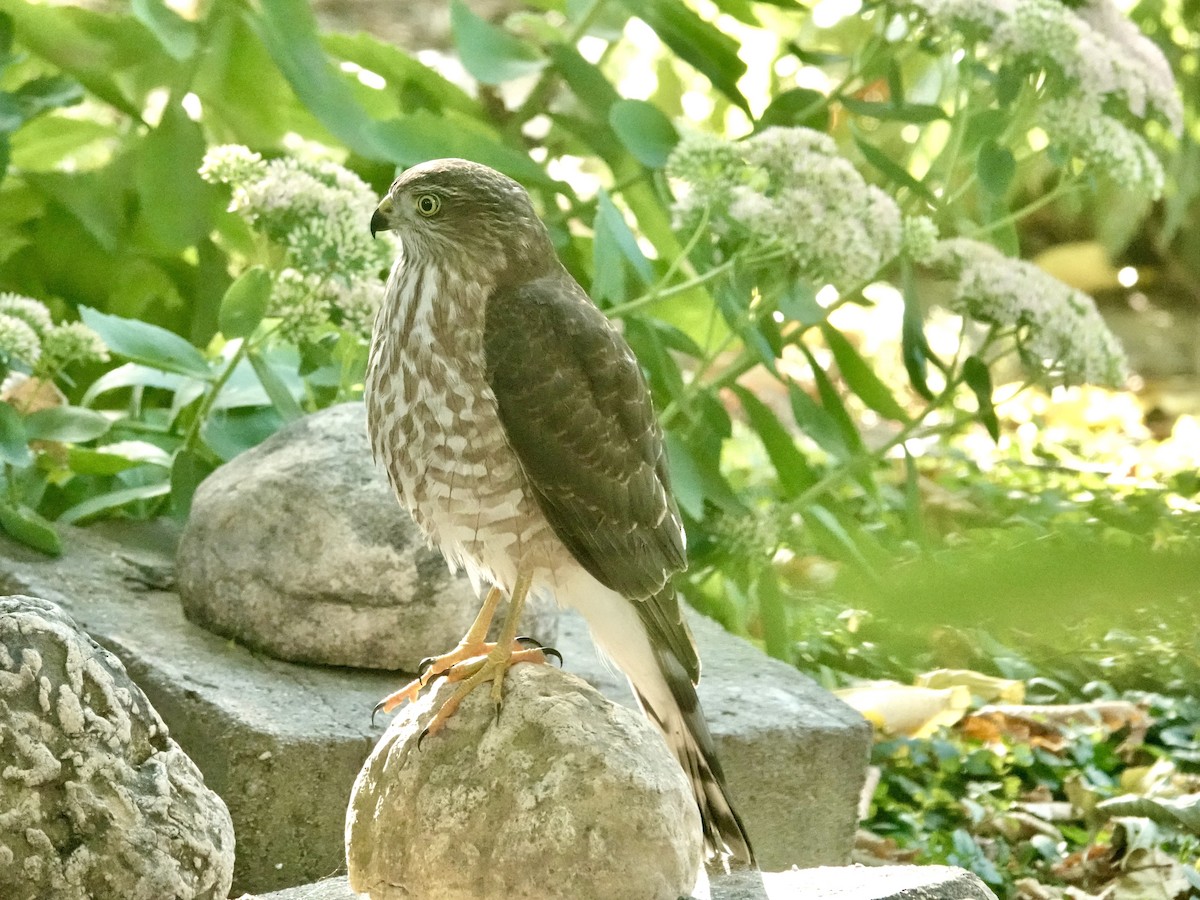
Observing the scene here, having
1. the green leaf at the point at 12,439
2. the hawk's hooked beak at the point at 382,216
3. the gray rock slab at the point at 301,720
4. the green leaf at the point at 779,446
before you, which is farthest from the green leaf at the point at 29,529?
the green leaf at the point at 779,446

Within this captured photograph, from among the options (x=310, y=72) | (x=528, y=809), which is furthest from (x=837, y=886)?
(x=310, y=72)

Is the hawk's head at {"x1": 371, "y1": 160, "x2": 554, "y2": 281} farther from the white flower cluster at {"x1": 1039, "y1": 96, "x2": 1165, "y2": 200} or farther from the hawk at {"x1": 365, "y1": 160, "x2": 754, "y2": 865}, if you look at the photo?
the white flower cluster at {"x1": 1039, "y1": 96, "x2": 1165, "y2": 200}

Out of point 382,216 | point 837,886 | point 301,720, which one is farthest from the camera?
point 301,720

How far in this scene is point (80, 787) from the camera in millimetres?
2102

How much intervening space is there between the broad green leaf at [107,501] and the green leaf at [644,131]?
153cm

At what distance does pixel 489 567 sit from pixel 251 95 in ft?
8.51

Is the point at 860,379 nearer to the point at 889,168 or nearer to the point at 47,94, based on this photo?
the point at 889,168

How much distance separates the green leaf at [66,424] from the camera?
3.44 m

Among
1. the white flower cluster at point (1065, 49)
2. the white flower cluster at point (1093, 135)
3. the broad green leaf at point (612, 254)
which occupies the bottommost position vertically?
the broad green leaf at point (612, 254)

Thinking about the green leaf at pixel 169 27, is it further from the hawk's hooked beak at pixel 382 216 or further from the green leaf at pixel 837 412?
the green leaf at pixel 837 412

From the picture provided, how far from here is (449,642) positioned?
3.22m

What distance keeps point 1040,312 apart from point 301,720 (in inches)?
81.3

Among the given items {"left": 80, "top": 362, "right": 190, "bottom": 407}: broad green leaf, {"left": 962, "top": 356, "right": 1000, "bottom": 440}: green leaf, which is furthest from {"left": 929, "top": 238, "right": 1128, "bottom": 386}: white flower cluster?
{"left": 80, "top": 362, "right": 190, "bottom": 407}: broad green leaf

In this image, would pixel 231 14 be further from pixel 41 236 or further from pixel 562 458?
pixel 562 458
